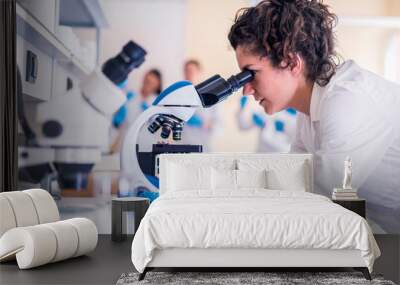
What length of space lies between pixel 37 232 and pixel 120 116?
2181 millimetres

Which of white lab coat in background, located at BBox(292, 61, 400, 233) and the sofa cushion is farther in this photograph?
white lab coat in background, located at BBox(292, 61, 400, 233)

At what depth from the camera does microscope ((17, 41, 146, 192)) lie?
643cm

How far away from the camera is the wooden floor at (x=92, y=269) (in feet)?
13.9

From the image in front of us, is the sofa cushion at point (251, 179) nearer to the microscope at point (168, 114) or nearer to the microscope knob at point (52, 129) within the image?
the microscope at point (168, 114)

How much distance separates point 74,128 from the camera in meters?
6.46

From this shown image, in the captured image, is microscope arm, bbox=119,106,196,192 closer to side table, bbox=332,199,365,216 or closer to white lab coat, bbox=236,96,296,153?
white lab coat, bbox=236,96,296,153

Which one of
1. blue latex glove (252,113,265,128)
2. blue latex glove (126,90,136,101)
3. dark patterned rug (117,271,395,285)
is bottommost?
dark patterned rug (117,271,395,285)

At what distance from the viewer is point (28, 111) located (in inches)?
253

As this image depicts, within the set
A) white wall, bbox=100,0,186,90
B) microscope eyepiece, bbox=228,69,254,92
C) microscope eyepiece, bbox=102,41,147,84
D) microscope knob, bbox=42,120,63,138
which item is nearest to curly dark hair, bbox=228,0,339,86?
microscope eyepiece, bbox=228,69,254,92

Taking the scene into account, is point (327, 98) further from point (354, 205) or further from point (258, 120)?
point (354, 205)

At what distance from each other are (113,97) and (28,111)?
0.91m

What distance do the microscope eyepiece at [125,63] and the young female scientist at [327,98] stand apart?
3.57 ft

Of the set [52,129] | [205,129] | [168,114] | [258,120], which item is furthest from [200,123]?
[52,129]

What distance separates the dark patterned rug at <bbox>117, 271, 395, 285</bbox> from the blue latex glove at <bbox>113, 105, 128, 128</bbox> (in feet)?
7.65
